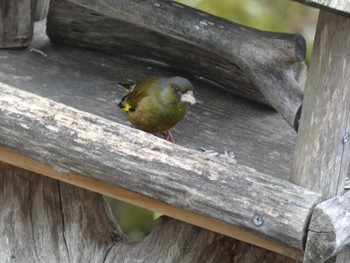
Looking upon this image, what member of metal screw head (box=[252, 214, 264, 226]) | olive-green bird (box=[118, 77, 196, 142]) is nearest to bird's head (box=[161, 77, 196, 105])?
olive-green bird (box=[118, 77, 196, 142])

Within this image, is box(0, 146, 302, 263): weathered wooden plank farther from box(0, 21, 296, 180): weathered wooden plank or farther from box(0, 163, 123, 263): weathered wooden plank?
box(0, 163, 123, 263): weathered wooden plank

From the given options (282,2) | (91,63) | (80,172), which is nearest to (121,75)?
(91,63)

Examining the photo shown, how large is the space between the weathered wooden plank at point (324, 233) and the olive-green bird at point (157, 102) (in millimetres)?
725

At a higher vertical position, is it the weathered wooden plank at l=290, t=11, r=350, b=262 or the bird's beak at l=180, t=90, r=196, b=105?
the weathered wooden plank at l=290, t=11, r=350, b=262

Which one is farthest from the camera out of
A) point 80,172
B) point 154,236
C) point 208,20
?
point 154,236

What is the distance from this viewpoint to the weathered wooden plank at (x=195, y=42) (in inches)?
99.0

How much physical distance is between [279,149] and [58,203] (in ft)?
2.44

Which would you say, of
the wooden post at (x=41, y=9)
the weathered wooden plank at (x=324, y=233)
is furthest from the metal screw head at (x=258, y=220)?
the wooden post at (x=41, y=9)

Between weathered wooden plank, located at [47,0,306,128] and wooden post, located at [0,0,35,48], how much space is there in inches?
3.1

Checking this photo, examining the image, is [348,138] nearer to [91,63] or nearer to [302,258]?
[302,258]

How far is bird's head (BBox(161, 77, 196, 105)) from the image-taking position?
9.50ft

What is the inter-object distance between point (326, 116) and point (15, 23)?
1.31 m

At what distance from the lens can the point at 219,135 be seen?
284cm

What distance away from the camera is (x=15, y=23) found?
3236 mm
